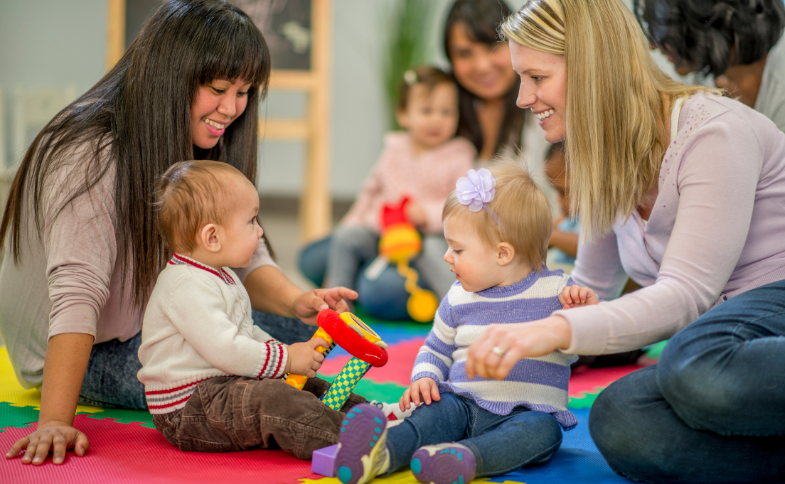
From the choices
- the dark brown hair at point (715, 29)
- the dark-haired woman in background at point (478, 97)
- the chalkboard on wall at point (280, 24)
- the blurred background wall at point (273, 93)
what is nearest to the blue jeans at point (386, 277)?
the dark-haired woman in background at point (478, 97)

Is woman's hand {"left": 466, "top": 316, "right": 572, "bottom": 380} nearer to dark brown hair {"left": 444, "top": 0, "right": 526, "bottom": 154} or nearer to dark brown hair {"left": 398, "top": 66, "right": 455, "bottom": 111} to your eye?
dark brown hair {"left": 444, "top": 0, "right": 526, "bottom": 154}

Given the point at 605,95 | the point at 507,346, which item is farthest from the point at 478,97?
the point at 507,346

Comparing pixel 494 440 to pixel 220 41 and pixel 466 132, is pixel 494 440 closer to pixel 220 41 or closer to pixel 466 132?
pixel 220 41

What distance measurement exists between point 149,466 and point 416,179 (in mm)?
1681

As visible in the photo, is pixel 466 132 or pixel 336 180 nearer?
pixel 466 132

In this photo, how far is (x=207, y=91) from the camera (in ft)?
3.92

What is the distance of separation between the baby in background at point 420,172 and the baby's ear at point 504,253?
4.05 feet

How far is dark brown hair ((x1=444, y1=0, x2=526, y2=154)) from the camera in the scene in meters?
2.33

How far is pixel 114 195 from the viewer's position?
3.80 feet

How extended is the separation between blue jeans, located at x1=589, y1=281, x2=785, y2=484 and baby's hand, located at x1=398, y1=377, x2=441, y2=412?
23 centimetres

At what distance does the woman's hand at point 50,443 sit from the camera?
0.96 m

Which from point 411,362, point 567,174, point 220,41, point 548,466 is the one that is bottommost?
point 411,362

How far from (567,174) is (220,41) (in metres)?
0.63

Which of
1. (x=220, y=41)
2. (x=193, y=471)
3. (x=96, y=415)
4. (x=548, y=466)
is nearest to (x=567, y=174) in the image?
(x=548, y=466)
